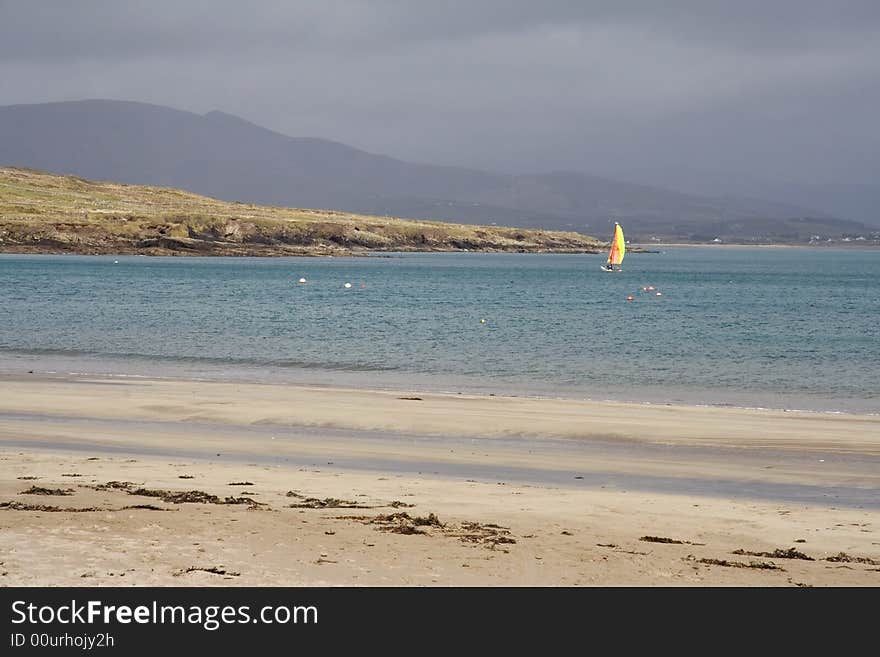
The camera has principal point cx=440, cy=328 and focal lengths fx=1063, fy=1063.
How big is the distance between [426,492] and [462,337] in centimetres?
3117

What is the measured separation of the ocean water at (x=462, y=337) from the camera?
31.0 meters

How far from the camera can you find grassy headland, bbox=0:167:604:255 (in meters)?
143

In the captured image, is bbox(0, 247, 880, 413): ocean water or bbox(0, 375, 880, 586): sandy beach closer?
bbox(0, 375, 880, 586): sandy beach

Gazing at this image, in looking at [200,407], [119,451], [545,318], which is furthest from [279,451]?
[545,318]

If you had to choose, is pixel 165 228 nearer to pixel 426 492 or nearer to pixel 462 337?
pixel 462 337

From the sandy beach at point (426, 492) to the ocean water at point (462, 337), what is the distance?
559 centimetres

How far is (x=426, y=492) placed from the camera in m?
14.4

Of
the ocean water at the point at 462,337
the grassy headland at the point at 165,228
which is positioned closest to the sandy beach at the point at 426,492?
the ocean water at the point at 462,337

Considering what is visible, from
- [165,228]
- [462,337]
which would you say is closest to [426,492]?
[462,337]

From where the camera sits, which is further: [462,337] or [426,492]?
[462,337]

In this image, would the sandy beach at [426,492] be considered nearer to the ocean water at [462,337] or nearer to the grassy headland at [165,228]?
the ocean water at [462,337]

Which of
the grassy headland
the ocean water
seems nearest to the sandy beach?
the ocean water

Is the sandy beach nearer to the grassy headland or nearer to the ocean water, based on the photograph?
the ocean water

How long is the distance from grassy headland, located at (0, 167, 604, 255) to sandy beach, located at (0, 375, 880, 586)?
408 ft
